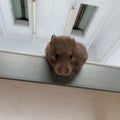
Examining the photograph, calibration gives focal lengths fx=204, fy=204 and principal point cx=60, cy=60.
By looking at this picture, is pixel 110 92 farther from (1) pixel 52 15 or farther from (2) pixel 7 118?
(1) pixel 52 15

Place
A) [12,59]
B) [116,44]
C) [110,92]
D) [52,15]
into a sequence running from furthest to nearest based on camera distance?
[52,15]
[116,44]
[110,92]
[12,59]

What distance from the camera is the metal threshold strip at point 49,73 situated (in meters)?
0.75

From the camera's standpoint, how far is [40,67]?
2.51ft

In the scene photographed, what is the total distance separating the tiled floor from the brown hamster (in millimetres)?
90

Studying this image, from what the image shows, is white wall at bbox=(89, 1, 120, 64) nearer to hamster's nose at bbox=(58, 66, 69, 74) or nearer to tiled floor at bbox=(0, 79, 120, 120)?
tiled floor at bbox=(0, 79, 120, 120)

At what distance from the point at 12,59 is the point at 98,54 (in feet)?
12.4

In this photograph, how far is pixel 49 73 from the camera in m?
0.77

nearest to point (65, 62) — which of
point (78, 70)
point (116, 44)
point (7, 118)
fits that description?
point (78, 70)

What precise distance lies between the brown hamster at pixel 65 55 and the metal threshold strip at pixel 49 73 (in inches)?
1.3

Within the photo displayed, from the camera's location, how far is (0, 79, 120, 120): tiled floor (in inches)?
33.9

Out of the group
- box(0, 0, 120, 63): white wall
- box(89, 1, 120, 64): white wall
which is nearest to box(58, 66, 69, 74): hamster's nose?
box(0, 0, 120, 63): white wall

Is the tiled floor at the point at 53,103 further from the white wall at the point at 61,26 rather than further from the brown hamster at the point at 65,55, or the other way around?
the white wall at the point at 61,26

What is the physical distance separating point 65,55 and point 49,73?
0.15m

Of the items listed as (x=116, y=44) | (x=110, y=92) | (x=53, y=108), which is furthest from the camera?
(x=116, y=44)
